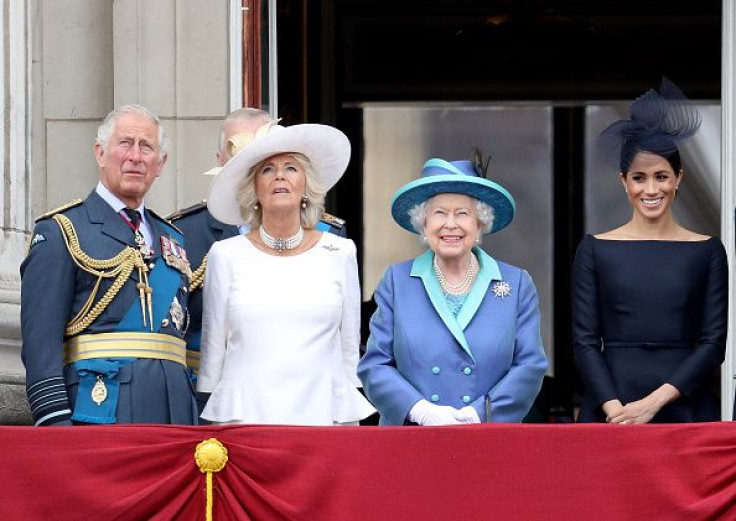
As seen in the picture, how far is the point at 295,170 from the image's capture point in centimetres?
651

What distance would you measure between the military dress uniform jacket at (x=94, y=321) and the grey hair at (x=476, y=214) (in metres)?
0.79

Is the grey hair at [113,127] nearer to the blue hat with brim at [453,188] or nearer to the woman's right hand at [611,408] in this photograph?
the blue hat with brim at [453,188]

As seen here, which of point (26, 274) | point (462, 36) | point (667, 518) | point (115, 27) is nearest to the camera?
point (667, 518)

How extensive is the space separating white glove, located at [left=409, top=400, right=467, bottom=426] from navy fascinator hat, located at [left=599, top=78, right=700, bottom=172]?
1.24 m

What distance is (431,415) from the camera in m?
6.23

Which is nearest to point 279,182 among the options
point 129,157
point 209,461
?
point 129,157

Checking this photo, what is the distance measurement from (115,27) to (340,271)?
282 cm

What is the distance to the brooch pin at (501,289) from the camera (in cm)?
646

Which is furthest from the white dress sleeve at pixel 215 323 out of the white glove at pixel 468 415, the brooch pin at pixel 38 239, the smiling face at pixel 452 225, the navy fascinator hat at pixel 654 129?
the navy fascinator hat at pixel 654 129

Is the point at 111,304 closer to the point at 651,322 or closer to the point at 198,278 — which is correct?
the point at 198,278

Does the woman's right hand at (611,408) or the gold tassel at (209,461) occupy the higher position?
the woman's right hand at (611,408)

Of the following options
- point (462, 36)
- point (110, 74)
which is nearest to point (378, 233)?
point (462, 36)

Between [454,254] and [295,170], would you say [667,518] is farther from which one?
[295,170]

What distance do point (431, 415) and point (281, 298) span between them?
606mm
